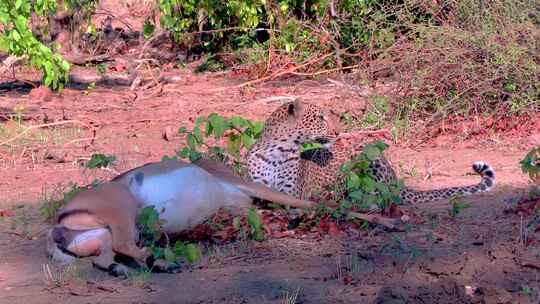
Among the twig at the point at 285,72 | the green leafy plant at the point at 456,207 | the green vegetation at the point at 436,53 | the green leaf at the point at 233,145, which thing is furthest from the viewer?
the twig at the point at 285,72

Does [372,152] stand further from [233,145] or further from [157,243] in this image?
[157,243]

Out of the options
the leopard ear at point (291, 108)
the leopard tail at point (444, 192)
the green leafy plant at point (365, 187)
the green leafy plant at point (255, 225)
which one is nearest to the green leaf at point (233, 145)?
the leopard ear at point (291, 108)

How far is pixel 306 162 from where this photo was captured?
7438mm

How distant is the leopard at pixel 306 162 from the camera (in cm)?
721

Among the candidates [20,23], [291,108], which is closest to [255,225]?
[291,108]

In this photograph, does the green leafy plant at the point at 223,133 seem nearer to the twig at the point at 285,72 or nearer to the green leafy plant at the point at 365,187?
the green leafy plant at the point at 365,187

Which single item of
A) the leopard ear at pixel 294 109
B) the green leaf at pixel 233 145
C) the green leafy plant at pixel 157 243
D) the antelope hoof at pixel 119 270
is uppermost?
the leopard ear at pixel 294 109

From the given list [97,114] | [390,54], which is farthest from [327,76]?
[97,114]

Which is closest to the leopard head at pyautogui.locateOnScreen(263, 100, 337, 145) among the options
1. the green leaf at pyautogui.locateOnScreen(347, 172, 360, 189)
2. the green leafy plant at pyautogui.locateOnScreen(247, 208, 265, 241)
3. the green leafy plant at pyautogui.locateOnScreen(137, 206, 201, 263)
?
the green leaf at pyautogui.locateOnScreen(347, 172, 360, 189)

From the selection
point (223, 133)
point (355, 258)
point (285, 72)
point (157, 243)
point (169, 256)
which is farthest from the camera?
point (285, 72)

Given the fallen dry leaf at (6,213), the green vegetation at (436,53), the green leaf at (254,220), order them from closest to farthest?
the green leaf at (254,220) < the fallen dry leaf at (6,213) < the green vegetation at (436,53)

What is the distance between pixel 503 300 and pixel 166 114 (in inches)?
284

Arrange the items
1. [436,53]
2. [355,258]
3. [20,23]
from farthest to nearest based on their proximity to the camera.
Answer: [436,53] < [20,23] < [355,258]

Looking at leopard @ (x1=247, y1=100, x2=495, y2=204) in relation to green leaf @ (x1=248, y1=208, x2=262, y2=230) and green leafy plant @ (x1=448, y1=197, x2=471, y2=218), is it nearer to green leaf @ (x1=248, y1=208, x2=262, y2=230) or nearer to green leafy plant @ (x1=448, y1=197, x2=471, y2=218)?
green leafy plant @ (x1=448, y1=197, x2=471, y2=218)
